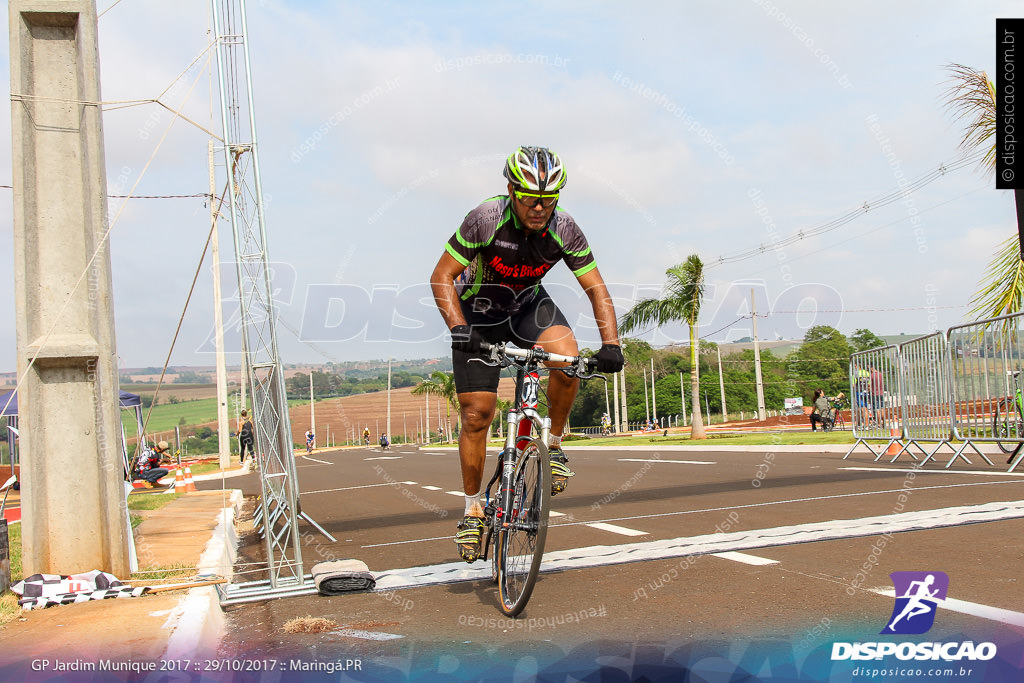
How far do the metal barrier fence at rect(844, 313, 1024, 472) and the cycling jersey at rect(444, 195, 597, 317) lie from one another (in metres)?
8.19

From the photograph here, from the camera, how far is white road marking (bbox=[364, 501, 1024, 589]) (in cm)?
570

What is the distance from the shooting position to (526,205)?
4.99 metres

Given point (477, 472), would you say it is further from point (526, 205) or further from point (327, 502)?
point (327, 502)

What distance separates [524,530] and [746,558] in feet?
5.68

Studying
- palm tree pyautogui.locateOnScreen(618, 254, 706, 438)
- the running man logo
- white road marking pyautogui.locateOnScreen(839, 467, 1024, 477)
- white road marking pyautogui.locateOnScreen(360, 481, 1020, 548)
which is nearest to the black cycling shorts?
the running man logo

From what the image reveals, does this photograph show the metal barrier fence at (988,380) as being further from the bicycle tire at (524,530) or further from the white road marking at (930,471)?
the bicycle tire at (524,530)

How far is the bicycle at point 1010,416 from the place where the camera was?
11.7 metres

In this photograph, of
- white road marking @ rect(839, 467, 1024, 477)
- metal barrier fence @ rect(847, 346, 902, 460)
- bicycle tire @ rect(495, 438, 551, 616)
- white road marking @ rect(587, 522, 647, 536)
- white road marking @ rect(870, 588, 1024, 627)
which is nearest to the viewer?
white road marking @ rect(870, 588, 1024, 627)

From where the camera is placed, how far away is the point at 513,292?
5605 millimetres

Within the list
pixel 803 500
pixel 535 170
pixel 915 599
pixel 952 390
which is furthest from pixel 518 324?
pixel 952 390

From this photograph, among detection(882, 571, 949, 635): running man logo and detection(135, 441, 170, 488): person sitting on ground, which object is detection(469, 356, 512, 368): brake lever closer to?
detection(882, 571, 949, 635): running man logo

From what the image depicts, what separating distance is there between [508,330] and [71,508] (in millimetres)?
2924

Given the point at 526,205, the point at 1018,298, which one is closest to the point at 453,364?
the point at 526,205

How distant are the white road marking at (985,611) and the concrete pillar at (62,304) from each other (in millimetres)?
4684
